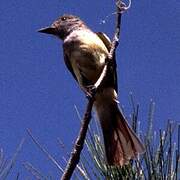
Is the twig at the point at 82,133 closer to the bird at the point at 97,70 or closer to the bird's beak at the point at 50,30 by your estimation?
the bird at the point at 97,70

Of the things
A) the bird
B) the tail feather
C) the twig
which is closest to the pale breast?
the bird

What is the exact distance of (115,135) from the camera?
254 cm

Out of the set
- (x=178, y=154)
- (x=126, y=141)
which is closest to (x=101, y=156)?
(x=126, y=141)

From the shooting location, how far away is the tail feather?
82.4 inches

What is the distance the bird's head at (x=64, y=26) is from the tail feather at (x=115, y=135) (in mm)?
510

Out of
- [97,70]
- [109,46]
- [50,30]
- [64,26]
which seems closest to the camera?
[97,70]

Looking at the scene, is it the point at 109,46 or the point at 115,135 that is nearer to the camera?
the point at 115,135

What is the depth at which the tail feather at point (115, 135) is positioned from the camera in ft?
6.86

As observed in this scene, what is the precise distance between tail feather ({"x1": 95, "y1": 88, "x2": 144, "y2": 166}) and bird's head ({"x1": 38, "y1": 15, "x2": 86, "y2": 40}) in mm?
510

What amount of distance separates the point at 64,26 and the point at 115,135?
3.21 feet

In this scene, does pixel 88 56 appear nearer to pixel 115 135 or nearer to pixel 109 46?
pixel 109 46

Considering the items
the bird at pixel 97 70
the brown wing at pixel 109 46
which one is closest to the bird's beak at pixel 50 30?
the bird at pixel 97 70

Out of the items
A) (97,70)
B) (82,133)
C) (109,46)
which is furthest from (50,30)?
(82,133)

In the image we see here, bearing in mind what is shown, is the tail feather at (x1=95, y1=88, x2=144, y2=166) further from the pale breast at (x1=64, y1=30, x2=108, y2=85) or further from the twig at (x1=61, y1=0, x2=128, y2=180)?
the twig at (x1=61, y1=0, x2=128, y2=180)
